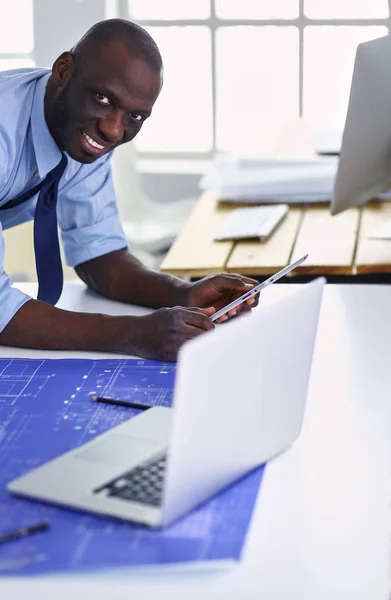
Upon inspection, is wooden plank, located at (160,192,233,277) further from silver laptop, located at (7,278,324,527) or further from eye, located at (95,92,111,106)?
silver laptop, located at (7,278,324,527)

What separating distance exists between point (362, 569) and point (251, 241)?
156cm

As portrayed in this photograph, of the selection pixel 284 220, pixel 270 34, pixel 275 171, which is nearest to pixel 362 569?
pixel 284 220

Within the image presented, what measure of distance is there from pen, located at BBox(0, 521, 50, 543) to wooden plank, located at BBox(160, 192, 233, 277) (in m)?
1.30

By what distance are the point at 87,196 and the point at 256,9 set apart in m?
2.05

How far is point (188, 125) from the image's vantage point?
4.03 m

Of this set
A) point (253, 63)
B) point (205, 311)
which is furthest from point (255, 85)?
point (205, 311)

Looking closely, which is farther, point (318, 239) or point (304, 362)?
point (318, 239)

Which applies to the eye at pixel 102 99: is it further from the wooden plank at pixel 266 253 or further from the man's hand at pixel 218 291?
the wooden plank at pixel 266 253

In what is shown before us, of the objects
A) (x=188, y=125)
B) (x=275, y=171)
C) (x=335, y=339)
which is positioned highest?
(x=335, y=339)

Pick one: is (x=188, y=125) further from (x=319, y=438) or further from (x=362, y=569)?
(x=362, y=569)

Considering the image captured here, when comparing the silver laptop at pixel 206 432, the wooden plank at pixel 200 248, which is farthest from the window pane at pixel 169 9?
the silver laptop at pixel 206 432

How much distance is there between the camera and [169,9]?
3.86 meters

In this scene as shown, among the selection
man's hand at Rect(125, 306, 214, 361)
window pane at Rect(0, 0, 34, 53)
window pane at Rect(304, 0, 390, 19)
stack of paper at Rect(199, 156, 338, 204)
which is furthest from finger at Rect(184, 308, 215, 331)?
window pane at Rect(0, 0, 34, 53)

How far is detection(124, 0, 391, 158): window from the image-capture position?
12.4 feet
